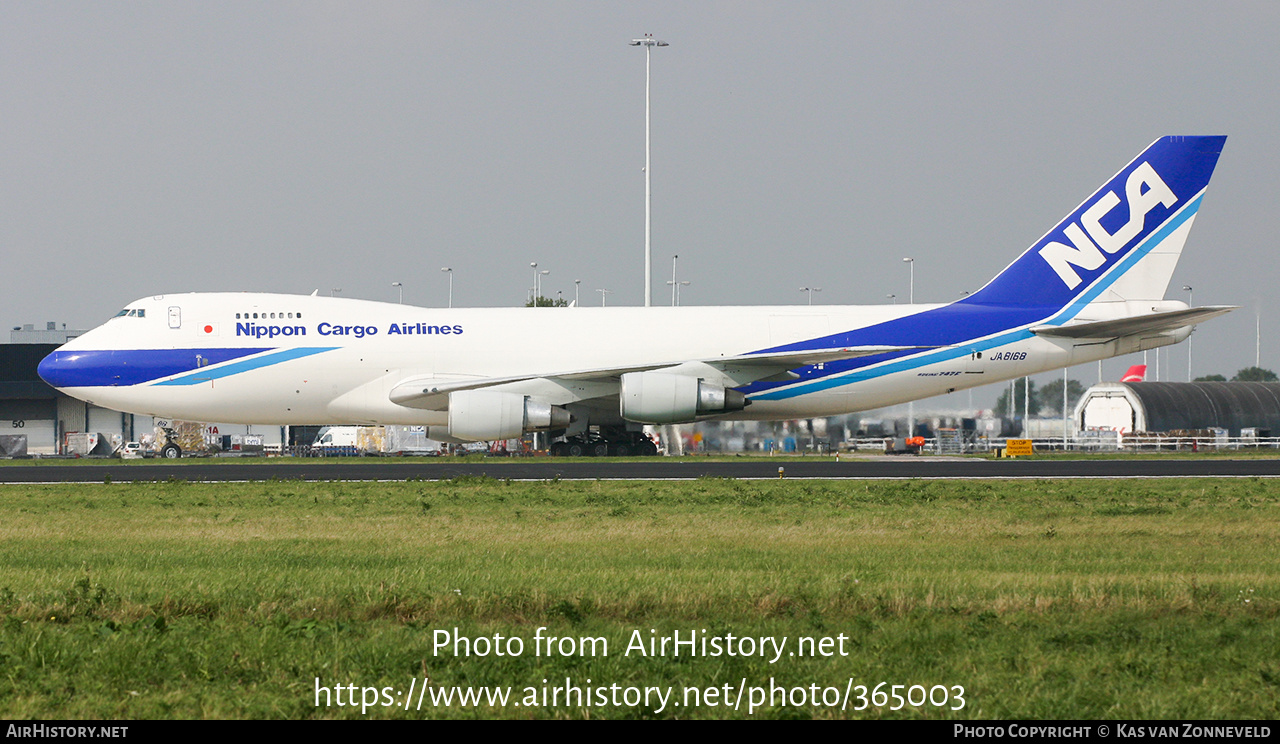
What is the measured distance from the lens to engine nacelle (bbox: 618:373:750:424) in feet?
97.8

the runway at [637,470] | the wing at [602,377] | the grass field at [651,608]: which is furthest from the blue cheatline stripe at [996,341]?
the grass field at [651,608]

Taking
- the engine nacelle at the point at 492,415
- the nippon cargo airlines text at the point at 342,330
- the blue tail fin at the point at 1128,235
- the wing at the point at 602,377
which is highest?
the blue tail fin at the point at 1128,235

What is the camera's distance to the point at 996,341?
31.8 meters

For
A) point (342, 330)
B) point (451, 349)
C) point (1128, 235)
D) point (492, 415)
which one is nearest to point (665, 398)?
point (492, 415)

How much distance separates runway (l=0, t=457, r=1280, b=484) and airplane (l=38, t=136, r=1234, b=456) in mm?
2231

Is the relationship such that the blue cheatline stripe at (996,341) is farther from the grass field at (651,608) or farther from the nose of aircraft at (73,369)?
the nose of aircraft at (73,369)

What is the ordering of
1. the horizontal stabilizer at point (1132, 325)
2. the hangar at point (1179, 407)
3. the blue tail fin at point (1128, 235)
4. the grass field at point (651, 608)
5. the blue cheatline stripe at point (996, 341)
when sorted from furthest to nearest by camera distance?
the hangar at point (1179, 407) < the blue tail fin at point (1128, 235) < the blue cheatline stripe at point (996, 341) < the horizontal stabilizer at point (1132, 325) < the grass field at point (651, 608)

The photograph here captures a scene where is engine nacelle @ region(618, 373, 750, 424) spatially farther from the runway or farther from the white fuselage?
the white fuselage

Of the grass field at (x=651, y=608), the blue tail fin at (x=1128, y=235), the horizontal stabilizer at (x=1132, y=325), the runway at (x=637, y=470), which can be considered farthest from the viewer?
the blue tail fin at (x=1128, y=235)

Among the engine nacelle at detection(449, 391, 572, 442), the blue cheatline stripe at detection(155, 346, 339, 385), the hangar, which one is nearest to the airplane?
the blue cheatline stripe at detection(155, 346, 339, 385)

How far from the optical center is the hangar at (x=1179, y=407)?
60.4m

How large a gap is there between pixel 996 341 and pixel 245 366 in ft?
65.6

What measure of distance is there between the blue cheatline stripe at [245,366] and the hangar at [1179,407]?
4160 centimetres

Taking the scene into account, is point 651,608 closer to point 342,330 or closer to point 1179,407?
point 342,330
